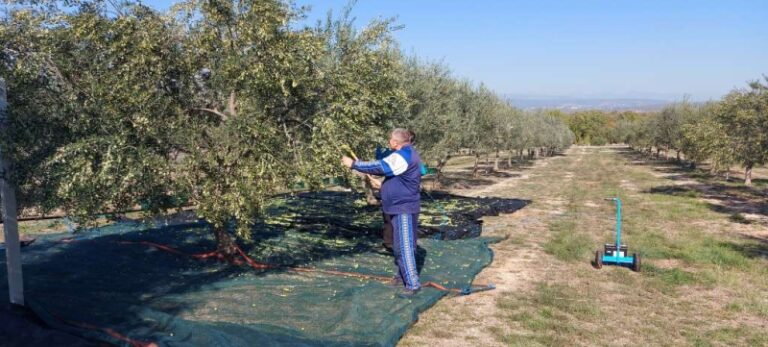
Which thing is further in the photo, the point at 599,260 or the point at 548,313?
the point at 599,260

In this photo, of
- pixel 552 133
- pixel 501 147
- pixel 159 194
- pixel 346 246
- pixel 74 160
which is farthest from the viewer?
pixel 552 133

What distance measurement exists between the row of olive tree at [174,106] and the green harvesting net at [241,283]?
1.11 metres

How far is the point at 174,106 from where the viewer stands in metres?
7.27

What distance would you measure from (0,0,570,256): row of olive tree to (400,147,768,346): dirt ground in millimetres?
2873

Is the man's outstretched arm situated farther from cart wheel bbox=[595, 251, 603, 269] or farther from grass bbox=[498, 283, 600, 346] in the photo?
cart wheel bbox=[595, 251, 603, 269]

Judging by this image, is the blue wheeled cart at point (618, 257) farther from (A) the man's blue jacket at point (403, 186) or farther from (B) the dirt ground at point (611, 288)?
(A) the man's blue jacket at point (403, 186)

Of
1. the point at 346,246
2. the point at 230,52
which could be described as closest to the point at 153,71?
the point at 230,52

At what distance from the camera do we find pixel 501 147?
34.6m

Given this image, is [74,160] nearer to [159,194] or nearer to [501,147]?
[159,194]

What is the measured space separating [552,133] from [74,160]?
54973 mm

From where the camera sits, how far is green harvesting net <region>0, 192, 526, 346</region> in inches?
233

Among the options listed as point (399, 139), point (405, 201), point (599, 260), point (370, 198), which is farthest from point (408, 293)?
point (370, 198)

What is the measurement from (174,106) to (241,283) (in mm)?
2681

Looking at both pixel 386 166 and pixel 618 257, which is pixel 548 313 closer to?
pixel 386 166
